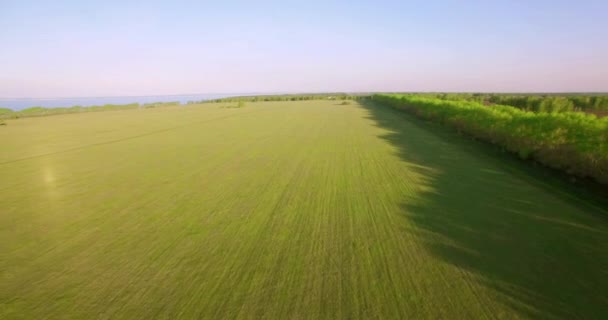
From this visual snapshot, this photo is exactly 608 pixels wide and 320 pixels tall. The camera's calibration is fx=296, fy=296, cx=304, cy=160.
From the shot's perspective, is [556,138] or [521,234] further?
[556,138]

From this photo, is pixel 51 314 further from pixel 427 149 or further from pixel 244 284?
pixel 427 149

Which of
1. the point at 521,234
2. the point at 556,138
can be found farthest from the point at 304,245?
the point at 556,138

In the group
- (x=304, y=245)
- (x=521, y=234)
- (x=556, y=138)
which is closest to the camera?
(x=304, y=245)

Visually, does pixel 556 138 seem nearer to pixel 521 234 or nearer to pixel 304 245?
pixel 521 234

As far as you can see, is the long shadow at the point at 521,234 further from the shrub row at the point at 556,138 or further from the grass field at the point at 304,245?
the shrub row at the point at 556,138

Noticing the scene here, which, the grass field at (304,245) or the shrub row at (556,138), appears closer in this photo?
the grass field at (304,245)

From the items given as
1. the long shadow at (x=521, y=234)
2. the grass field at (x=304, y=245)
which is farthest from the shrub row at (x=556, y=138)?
the grass field at (x=304, y=245)
